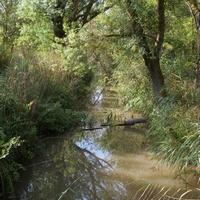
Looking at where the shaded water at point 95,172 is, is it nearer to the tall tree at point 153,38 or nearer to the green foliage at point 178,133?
the green foliage at point 178,133

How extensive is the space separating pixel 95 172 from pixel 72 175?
1.67ft

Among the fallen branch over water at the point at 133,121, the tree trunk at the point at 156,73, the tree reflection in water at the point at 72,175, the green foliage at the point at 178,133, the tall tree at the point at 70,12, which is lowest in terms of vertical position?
the tree reflection in water at the point at 72,175

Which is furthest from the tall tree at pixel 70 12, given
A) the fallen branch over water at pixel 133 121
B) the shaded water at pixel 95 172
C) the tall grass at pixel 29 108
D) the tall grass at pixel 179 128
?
the tall grass at pixel 179 128

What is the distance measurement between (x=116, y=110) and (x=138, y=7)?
453cm

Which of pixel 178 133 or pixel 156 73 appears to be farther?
pixel 156 73

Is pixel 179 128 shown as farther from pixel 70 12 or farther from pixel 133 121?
pixel 70 12

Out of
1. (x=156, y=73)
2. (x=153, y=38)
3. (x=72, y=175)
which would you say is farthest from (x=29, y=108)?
(x=153, y=38)

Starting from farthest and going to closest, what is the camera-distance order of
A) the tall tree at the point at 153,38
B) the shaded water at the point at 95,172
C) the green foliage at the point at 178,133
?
the tall tree at the point at 153,38, the shaded water at the point at 95,172, the green foliage at the point at 178,133

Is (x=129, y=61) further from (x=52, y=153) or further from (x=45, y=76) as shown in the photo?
(x=52, y=153)

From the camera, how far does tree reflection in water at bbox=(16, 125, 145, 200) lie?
4707 mm

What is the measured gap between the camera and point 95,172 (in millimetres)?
5742

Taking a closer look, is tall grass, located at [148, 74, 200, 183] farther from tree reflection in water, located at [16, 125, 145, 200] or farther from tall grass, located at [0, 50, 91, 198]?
tall grass, located at [0, 50, 91, 198]

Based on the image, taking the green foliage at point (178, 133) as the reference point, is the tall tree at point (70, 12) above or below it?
above

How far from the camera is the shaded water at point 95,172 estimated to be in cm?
469
